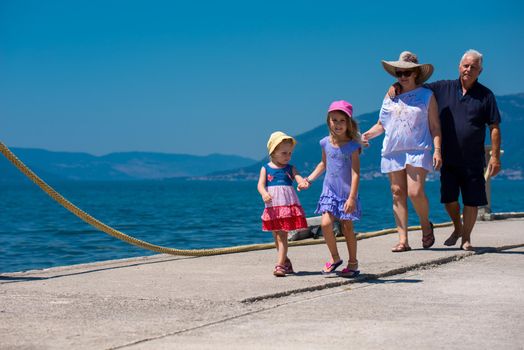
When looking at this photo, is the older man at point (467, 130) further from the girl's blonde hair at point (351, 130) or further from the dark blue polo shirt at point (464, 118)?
the girl's blonde hair at point (351, 130)

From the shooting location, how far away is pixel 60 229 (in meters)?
39.3

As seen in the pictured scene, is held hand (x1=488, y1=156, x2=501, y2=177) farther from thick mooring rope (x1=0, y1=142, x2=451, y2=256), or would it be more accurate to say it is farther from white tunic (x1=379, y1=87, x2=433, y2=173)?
thick mooring rope (x1=0, y1=142, x2=451, y2=256)

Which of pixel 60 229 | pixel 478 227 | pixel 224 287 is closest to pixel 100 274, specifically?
pixel 224 287

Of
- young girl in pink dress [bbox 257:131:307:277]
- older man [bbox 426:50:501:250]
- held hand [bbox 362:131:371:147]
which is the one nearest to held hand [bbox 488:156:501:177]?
older man [bbox 426:50:501:250]

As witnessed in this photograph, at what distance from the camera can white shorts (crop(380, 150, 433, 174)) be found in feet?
29.6

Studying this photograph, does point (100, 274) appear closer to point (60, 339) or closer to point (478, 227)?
point (60, 339)

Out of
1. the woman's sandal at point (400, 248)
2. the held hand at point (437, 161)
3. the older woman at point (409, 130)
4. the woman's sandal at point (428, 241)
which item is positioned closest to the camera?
the held hand at point (437, 161)

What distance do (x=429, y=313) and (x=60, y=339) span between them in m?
2.14

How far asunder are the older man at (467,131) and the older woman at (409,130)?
22 cm

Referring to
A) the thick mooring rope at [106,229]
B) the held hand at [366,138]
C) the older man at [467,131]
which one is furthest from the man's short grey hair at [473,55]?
the thick mooring rope at [106,229]

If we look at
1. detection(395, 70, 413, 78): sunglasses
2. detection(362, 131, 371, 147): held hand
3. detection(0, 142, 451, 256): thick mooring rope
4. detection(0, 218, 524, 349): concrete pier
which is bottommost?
detection(0, 218, 524, 349): concrete pier

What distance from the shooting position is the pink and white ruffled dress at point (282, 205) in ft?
24.2

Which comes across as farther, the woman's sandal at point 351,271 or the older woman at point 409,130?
the older woman at point 409,130

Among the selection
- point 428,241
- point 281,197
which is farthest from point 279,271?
point 428,241
